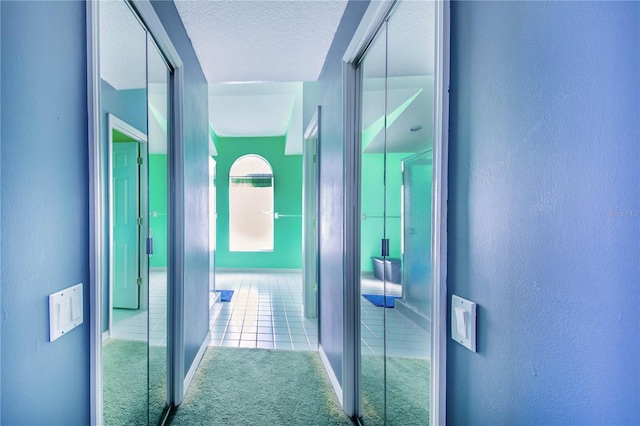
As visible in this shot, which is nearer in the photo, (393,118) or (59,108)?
(59,108)

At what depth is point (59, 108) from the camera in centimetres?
67

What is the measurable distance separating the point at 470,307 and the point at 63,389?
103 centimetres

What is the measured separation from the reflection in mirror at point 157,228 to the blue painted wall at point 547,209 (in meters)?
1.51

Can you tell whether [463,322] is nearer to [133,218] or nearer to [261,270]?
[133,218]

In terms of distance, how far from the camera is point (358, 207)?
64.6 inches

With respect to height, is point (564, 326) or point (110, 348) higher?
point (564, 326)

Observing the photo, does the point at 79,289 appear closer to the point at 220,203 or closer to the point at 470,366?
the point at 470,366

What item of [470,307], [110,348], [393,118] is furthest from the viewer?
[393,118]

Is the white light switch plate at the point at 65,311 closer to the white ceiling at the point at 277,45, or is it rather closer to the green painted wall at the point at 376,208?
the white ceiling at the point at 277,45

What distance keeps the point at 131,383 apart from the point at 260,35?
216 centimetres

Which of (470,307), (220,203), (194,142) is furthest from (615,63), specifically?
(220,203)

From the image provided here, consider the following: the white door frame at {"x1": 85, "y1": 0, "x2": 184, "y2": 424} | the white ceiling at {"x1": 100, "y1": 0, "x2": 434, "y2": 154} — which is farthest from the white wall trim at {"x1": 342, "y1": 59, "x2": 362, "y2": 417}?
the white door frame at {"x1": 85, "y1": 0, "x2": 184, "y2": 424}

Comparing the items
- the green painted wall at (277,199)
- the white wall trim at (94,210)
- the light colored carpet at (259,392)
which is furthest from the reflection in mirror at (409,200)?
the green painted wall at (277,199)

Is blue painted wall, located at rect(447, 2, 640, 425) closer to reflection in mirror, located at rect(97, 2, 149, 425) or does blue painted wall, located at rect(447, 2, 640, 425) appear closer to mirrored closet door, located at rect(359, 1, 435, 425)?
mirrored closet door, located at rect(359, 1, 435, 425)
